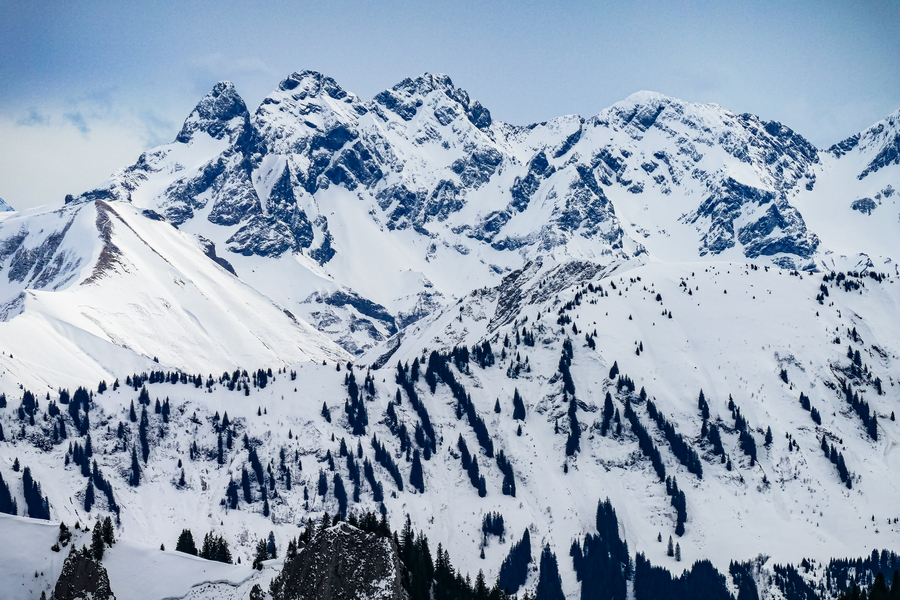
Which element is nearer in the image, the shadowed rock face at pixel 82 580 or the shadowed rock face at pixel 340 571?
the shadowed rock face at pixel 340 571

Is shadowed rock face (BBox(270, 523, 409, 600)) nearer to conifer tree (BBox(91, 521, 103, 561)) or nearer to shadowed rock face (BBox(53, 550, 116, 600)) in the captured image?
shadowed rock face (BBox(53, 550, 116, 600))

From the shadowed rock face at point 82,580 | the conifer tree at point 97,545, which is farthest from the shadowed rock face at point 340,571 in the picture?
the conifer tree at point 97,545

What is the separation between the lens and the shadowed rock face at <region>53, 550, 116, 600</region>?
13262cm

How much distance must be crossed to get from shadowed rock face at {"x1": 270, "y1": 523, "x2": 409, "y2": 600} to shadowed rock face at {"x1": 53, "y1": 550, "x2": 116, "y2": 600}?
69.2 feet

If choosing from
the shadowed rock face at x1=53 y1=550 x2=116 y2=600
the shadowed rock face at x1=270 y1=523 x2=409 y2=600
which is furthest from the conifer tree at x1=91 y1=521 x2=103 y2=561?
the shadowed rock face at x1=270 y1=523 x2=409 y2=600

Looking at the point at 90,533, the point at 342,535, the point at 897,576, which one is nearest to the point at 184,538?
the point at 90,533

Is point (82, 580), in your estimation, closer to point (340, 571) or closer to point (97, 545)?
point (97, 545)

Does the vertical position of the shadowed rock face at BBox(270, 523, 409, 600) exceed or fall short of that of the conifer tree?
it falls short

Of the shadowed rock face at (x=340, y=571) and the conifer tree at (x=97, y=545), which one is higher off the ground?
the conifer tree at (x=97, y=545)

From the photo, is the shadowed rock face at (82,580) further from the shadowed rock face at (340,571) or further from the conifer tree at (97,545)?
the shadowed rock face at (340,571)

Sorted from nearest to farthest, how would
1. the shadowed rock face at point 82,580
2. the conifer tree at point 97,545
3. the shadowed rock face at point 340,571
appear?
the shadowed rock face at point 340,571
the shadowed rock face at point 82,580
the conifer tree at point 97,545

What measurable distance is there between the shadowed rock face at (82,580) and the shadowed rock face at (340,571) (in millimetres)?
21078

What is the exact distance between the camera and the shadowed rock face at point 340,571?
12712 cm

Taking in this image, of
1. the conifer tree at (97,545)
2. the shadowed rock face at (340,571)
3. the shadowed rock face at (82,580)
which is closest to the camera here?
the shadowed rock face at (340,571)
